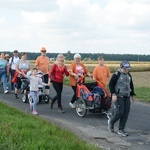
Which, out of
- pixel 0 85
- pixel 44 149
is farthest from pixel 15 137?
pixel 0 85

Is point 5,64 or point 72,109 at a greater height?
point 5,64

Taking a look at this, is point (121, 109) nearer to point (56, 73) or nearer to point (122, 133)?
point (122, 133)

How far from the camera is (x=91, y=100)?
1130 cm

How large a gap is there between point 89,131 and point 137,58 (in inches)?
5011

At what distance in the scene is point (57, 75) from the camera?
12.0m

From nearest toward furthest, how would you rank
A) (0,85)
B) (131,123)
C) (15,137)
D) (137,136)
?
(15,137) < (137,136) < (131,123) < (0,85)

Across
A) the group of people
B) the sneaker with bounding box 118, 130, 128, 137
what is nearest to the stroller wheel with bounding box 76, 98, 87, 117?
the group of people

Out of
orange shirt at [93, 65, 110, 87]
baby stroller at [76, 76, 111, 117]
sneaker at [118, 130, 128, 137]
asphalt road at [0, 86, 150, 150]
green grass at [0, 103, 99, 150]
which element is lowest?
asphalt road at [0, 86, 150, 150]

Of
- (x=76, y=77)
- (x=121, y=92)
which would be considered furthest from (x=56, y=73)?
(x=121, y=92)

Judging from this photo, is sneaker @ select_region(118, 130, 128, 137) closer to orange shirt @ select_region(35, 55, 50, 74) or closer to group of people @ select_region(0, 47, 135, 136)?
group of people @ select_region(0, 47, 135, 136)

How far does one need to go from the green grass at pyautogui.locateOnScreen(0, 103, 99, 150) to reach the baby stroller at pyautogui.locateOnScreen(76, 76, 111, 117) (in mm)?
2211

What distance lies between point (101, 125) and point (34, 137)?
311cm

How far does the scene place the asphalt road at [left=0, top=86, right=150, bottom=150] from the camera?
845cm

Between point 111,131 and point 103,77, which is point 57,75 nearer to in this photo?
point 103,77
